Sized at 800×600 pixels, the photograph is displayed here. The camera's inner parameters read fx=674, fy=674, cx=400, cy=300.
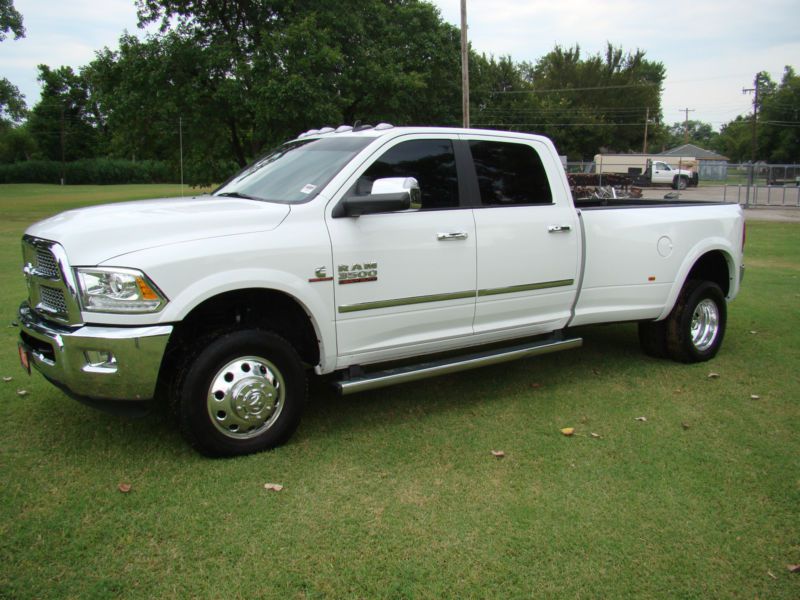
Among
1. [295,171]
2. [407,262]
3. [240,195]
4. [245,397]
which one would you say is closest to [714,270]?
[407,262]

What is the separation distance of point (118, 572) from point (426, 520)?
1.45 metres

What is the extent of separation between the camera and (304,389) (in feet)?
13.9

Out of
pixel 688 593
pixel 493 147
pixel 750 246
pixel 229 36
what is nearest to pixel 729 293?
pixel 493 147

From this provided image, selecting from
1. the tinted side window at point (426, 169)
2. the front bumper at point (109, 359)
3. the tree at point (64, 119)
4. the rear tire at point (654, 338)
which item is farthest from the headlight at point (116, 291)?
the tree at point (64, 119)

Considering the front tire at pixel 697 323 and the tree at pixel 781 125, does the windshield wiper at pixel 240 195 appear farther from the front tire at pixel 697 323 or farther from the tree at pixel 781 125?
the tree at pixel 781 125

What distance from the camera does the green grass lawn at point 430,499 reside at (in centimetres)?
297

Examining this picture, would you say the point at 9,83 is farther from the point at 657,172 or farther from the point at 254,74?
the point at 657,172

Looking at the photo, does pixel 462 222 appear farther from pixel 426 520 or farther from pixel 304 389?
pixel 426 520

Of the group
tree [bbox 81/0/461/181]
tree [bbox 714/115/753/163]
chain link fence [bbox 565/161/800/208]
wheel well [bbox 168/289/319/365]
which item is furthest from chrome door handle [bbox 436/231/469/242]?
tree [bbox 714/115/753/163]

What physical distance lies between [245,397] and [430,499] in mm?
1241

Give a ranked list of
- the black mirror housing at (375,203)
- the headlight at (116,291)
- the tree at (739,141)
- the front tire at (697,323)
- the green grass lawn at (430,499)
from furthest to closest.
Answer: the tree at (739,141) → the front tire at (697,323) → the black mirror housing at (375,203) → the headlight at (116,291) → the green grass lawn at (430,499)

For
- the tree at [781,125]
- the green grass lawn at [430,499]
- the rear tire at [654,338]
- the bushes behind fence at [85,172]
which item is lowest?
the green grass lawn at [430,499]

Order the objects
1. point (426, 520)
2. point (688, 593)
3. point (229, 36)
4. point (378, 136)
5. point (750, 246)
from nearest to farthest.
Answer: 1. point (688, 593)
2. point (426, 520)
3. point (378, 136)
4. point (750, 246)
5. point (229, 36)

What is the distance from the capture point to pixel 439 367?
4.62 metres
